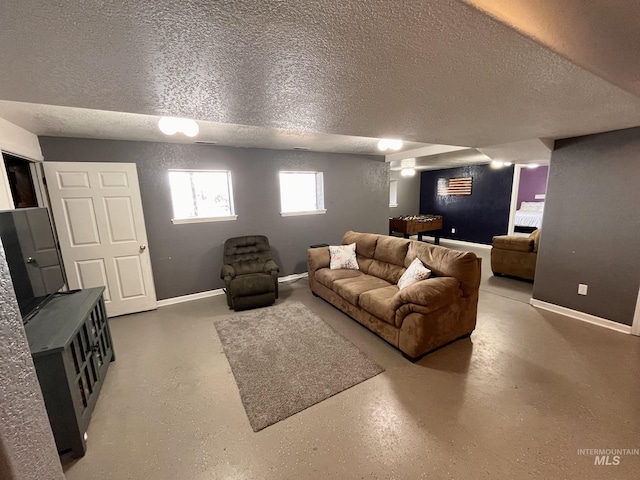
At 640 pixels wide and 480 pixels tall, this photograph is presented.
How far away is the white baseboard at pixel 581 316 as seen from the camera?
108 inches

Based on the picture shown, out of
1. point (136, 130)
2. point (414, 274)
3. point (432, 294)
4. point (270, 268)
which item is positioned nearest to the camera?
point (432, 294)

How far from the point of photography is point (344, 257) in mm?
3812

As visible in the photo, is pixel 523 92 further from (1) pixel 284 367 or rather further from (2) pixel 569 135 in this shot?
(1) pixel 284 367

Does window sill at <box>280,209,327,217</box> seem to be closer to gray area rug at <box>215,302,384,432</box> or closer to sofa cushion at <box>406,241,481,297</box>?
gray area rug at <box>215,302,384,432</box>

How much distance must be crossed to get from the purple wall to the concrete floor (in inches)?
245

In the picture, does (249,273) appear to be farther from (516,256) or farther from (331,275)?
(516,256)

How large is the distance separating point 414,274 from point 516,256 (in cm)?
274

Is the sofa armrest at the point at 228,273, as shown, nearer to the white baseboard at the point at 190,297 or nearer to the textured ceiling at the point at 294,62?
the white baseboard at the point at 190,297

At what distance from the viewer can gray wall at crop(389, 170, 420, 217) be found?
8328 millimetres

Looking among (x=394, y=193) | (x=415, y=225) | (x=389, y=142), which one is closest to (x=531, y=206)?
(x=415, y=225)

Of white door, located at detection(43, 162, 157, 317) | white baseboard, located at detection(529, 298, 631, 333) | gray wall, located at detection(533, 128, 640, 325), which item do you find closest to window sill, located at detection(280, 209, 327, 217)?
white door, located at detection(43, 162, 157, 317)

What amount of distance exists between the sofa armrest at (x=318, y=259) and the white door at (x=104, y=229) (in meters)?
2.21

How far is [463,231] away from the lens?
7434 mm

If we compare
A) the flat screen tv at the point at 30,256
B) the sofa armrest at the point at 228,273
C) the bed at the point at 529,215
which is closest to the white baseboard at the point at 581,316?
the sofa armrest at the point at 228,273
